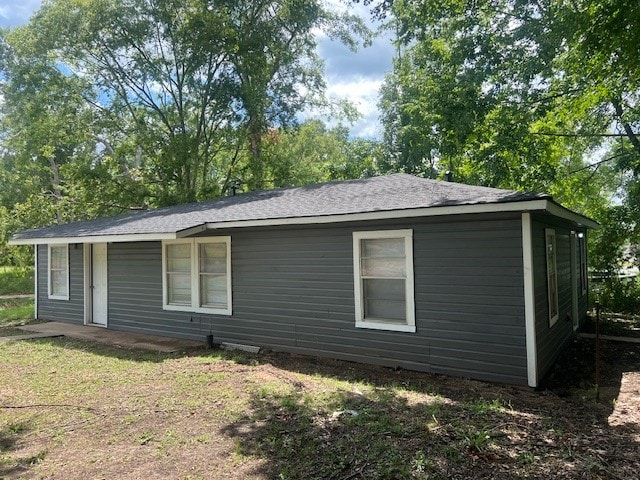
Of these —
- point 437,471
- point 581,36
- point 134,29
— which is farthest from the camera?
point 134,29

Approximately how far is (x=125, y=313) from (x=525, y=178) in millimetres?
12034

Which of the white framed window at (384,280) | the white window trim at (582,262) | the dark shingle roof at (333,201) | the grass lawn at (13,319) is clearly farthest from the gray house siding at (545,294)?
the grass lawn at (13,319)

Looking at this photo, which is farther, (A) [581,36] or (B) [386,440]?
(A) [581,36]

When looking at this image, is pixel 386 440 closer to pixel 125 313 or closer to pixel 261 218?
pixel 261 218

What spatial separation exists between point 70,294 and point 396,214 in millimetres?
8969

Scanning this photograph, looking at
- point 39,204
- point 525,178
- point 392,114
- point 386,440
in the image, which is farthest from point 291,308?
point 392,114

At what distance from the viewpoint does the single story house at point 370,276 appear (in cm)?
572

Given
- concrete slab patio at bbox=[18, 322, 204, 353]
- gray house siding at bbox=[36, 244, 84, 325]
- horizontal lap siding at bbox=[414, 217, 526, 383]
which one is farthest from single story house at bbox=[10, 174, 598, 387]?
gray house siding at bbox=[36, 244, 84, 325]

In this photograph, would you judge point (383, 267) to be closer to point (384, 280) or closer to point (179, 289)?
point (384, 280)

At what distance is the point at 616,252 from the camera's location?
13648 millimetres

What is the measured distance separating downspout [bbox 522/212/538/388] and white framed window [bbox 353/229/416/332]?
1.49 metres

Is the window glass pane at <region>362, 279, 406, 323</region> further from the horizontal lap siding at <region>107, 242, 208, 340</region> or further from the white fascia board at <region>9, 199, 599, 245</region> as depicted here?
the horizontal lap siding at <region>107, 242, 208, 340</region>

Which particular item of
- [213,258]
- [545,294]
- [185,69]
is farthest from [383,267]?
[185,69]

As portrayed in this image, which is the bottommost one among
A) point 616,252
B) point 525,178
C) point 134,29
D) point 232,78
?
point 616,252
